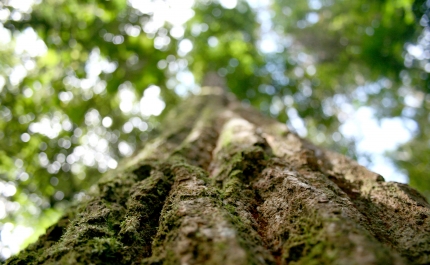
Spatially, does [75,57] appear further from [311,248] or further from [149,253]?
[311,248]

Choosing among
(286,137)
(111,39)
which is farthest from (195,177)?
(111,39)

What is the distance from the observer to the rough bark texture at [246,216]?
5.63 feet

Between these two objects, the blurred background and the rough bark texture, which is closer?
the rough bark texture

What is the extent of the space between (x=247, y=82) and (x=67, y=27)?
5526 mm

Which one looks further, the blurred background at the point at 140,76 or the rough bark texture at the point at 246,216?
the blurred background at the point at 140,76

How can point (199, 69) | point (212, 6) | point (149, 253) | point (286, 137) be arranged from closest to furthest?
point (149, 253), point (286, 137), point (212, 6), point (199, 69)

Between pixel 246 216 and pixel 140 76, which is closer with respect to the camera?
pixel 246 216

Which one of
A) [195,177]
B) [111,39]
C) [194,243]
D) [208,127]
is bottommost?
[194,243]

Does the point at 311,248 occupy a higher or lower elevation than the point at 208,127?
lower

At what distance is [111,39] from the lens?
738 centimetres

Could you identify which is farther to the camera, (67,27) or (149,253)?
(67,27)

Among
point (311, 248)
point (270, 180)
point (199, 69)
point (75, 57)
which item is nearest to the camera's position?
point (311, 248)

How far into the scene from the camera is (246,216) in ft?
7.33

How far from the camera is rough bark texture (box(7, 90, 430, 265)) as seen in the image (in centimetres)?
172
